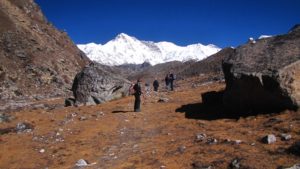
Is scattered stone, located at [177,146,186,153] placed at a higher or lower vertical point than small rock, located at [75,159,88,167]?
higher

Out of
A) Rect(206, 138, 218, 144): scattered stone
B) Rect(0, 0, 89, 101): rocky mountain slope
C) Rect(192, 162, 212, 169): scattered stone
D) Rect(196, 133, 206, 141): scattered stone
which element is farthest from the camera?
Rect(0, 0, 89, 101): rocky mountain slope

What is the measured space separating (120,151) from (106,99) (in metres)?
19.0

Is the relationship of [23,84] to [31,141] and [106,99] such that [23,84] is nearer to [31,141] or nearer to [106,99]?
[106,99]

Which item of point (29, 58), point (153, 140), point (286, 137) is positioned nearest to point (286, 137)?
point (286, 137)

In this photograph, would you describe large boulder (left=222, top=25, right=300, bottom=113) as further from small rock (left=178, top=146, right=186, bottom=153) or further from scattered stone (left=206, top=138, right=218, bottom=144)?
small rock (left=178, top=146, right=186, bottom=153)

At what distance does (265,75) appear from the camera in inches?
819

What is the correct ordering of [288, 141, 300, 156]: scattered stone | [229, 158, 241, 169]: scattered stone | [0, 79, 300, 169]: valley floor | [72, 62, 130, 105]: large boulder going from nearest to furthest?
[229, 158, 241, 169]: scattered stone → [288, 141, 300, 156]: scattered stone → [0, 79, 300, 169]: valley floor → [72, 62, 130, 105]: large boulder

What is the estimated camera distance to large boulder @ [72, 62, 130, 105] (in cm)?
3716

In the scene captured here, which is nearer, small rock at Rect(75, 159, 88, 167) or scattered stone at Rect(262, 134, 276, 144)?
scattered stone at Rect(262, 134, 276, 144)

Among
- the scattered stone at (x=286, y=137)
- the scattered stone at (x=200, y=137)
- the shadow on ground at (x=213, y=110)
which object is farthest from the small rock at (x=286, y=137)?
the shadow on ground at (x=213, y=110)

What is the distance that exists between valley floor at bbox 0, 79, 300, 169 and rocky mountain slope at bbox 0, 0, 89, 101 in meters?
40.8

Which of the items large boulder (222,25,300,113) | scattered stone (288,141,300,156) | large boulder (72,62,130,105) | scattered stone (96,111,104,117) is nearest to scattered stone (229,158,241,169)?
scattered stone (288,141,300,156)

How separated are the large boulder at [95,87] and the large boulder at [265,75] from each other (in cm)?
1567

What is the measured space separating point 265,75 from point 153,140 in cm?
674
